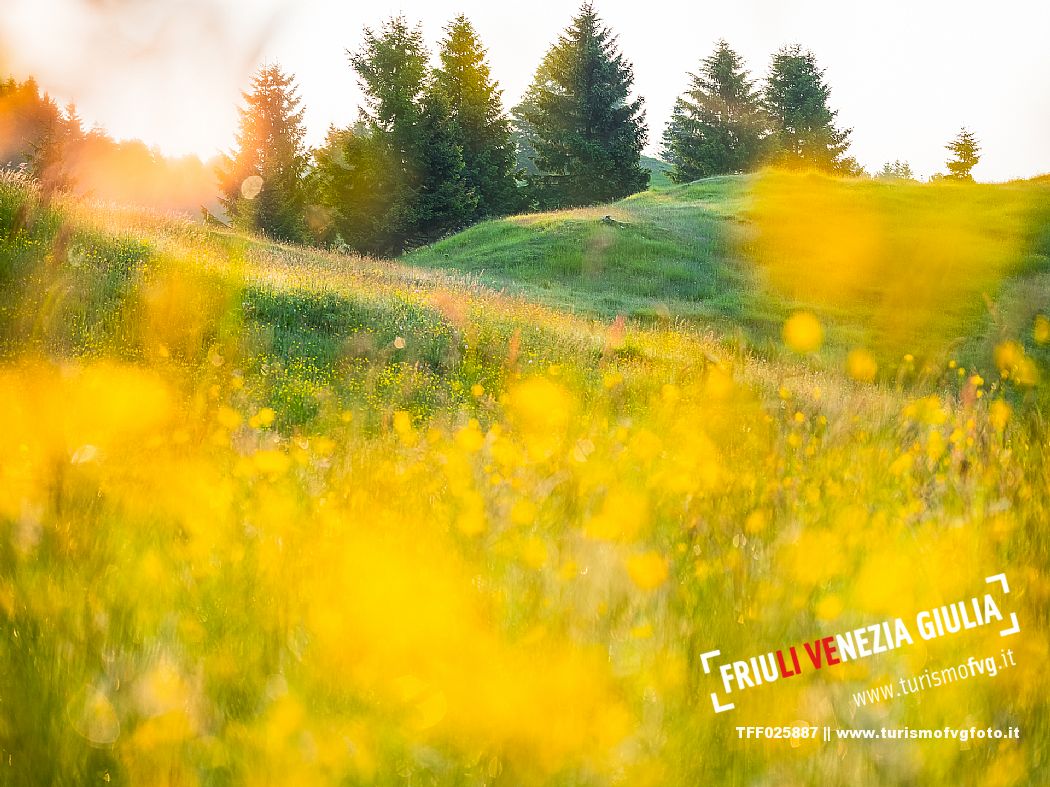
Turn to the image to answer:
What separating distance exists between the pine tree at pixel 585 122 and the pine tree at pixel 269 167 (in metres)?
14.9

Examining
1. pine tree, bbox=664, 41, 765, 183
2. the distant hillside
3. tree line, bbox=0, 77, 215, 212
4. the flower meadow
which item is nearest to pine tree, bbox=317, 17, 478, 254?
tree line, bbox=0, 77, 215, 212

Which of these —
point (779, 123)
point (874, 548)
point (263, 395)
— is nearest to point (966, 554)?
point (874, 548)

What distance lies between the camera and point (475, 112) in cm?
4131

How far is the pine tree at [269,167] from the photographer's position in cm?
3955

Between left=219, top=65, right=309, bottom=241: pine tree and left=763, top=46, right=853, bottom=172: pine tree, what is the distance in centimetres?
3434

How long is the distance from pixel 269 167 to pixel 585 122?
66.0ft

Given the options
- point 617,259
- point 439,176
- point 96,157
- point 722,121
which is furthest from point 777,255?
point 96,157

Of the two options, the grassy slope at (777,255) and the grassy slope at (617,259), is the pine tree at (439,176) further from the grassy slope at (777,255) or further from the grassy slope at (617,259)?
the grassy slope at (777,255)

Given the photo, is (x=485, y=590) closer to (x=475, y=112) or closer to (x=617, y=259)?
(x=617, y=259)

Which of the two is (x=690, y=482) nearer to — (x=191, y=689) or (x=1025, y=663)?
(x=1025, y=663)

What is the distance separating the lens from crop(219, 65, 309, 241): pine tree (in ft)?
130

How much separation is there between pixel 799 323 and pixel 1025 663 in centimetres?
2397

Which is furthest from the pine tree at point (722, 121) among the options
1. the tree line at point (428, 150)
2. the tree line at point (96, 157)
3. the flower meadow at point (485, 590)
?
the flower meadow at point (485, 590)

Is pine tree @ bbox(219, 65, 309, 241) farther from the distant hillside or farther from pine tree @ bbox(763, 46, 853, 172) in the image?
the distant hillside
